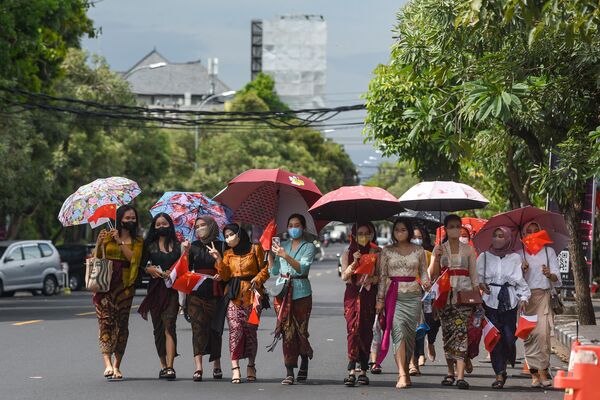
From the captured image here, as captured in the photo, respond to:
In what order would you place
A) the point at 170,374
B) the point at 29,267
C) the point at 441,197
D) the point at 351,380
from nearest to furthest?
the point at 351,380, the point at 170,374, the point at 441,197, the point at 29,267

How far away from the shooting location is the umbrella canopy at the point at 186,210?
46.8 ft

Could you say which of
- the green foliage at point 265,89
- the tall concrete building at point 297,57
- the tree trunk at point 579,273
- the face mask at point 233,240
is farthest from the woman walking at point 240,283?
the tall concrete building at point 297,57

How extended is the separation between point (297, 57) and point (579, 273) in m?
133

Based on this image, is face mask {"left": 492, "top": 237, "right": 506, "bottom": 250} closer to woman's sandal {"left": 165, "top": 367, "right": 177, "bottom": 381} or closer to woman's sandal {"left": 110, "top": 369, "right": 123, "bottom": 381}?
woman's sandal {"left": 165, "top": 367, "right": 177, "bottom": 381}

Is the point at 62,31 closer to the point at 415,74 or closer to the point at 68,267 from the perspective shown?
the point at 68,267

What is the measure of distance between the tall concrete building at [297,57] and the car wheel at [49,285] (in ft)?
375

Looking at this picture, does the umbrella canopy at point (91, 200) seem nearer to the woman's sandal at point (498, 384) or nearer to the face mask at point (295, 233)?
the face mask at point (295, 233)

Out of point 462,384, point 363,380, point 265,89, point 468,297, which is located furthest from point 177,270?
point 265,89

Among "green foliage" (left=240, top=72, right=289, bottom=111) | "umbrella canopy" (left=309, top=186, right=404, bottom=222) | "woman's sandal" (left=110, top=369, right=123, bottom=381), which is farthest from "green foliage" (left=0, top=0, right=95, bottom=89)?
"green foliage" (left=240, top=72, right=289, bottom=111)

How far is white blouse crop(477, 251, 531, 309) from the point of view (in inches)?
524

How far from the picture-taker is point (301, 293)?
1303cm

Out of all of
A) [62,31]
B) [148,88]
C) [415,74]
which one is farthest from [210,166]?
[148,88]

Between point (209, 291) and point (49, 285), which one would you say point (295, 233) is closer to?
point (209, 291)

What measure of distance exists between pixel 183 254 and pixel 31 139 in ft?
101
